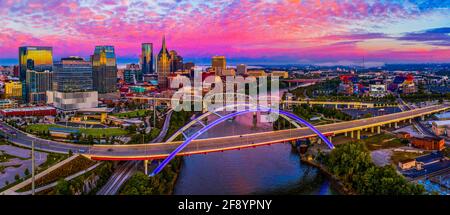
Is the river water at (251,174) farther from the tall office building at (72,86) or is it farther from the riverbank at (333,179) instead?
the tall office building at (72,86)

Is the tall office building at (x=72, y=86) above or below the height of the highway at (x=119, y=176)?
above

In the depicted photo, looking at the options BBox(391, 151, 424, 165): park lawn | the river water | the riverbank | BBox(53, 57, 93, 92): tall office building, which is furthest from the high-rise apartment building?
BBox(391, 151, 424, 165): park lawn

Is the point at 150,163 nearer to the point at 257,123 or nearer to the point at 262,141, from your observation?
the point at 262,141

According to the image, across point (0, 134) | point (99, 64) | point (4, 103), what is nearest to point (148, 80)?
point (99, 64)

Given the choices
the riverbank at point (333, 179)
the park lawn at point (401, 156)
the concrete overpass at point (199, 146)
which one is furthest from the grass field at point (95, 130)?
the park lawn at point (401, 156)

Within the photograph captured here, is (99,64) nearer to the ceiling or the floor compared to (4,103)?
nearer to the ceiling

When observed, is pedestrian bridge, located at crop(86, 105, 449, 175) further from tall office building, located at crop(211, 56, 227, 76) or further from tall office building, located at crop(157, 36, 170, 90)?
tall office building, located at crop(211, 56, 227, 76)
